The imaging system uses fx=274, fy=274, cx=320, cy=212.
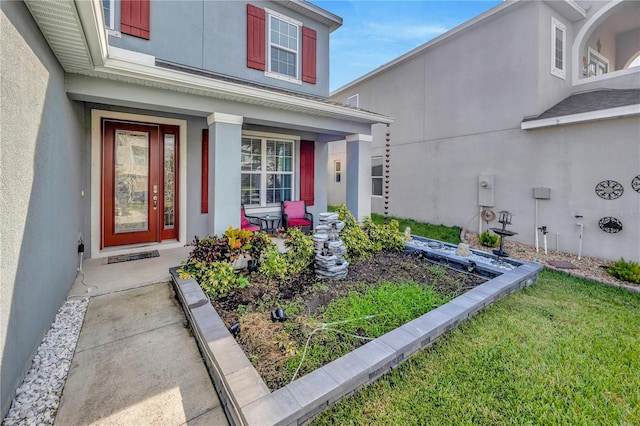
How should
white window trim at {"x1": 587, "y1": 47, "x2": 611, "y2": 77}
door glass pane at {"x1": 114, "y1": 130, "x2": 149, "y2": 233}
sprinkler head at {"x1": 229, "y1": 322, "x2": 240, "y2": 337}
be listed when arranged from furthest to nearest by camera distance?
white window trim at {"x1": 587, "y1": 47, "x2": 611, "y2": 77} < door glass pane at {"x1": 114, "y1": 130, "x2": 149, "y2": 233} < sprinkler head at {"x1": 229, "y1": 322, "x2": 240, "y2": 337}

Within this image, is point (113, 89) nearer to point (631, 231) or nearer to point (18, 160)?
point (18, 160)

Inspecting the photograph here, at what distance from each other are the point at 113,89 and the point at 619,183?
9396 mm

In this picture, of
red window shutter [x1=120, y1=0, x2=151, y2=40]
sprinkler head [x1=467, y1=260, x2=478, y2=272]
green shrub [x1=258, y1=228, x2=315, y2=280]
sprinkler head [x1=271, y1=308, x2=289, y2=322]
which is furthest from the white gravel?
sprinkler head [x1=467, y1=260, x2=478, y2=272]

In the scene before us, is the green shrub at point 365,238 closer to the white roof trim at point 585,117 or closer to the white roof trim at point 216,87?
the white roof trim at point 216,87

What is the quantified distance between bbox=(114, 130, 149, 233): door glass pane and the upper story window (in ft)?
10.2

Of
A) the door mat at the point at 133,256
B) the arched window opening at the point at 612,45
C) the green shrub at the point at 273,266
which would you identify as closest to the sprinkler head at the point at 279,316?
the green shrub at the point at 273,266

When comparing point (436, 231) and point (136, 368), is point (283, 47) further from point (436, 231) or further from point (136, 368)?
point (136, 368)

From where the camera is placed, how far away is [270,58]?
22.7 feet

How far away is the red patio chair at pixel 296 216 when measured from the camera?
23.4ft

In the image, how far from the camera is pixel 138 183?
18.6 ft

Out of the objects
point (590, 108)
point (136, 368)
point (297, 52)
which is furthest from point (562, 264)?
point (297, 52)

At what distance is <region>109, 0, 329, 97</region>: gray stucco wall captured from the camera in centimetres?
549

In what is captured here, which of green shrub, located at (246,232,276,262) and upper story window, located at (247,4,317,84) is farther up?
upper story window, located at (247,4,317,84)

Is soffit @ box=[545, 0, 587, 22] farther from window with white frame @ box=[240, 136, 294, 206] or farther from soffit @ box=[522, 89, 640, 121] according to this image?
window with white frame @ box=[240, 136, 294, 206]
